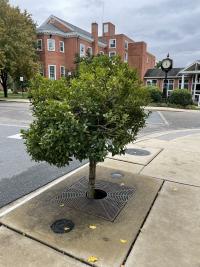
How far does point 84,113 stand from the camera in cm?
285

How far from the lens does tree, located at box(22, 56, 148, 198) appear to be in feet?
8.55

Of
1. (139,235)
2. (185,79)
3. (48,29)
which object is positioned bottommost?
(139,235)

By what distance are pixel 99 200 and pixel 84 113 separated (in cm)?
142

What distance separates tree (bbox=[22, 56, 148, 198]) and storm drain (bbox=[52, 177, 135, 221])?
2.64 feet

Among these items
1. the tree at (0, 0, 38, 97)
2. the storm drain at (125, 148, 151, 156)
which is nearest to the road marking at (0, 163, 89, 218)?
the storm drain at (125, 148, 151, 156)

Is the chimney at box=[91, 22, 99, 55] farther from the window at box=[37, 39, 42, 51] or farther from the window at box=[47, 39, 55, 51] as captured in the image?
the window at box=[37, 39, 42, 51]

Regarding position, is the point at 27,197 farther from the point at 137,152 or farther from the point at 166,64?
the point at 166,64

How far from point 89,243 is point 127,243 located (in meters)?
0.42

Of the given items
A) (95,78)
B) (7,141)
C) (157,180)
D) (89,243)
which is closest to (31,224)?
(89,243)

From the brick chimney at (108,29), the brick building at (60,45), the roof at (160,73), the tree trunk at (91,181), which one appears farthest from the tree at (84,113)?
Result: the brick chimney at (108,29)

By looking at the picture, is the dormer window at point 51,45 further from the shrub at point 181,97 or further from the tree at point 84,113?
Answer: the tree at point 84,113

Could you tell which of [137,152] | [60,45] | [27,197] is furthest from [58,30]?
[27,197]

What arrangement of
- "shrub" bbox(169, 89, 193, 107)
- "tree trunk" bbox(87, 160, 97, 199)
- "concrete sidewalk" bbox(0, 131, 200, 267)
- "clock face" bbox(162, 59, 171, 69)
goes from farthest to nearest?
"shrub" bbox(169, 89, 193, 107), "clock face" bbox(162, 59, 171, 69), "tree trunk" bbox(87, 160, 97, 199), "concrete sidewalk" bbox(0, 131, 200, 267)

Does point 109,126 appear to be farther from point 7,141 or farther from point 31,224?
point 7,141
